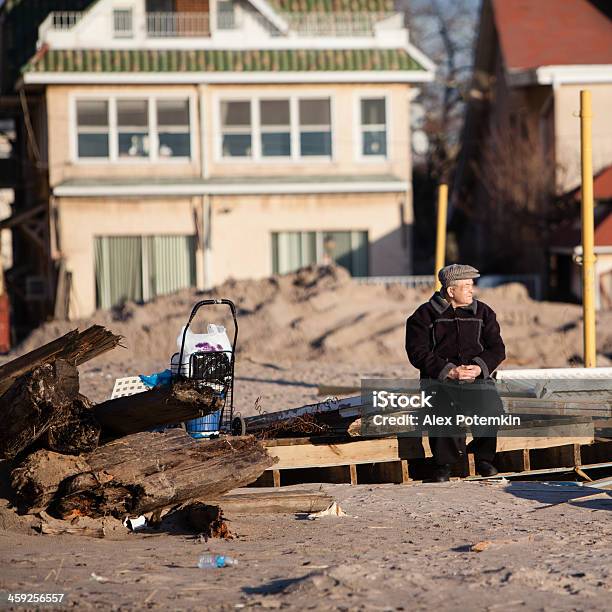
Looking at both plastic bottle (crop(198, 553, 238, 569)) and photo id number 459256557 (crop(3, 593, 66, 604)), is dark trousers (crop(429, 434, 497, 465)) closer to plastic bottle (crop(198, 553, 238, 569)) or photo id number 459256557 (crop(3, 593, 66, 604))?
plastic bottle (crop(198, 553, 238, 569))

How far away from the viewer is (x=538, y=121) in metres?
33.0

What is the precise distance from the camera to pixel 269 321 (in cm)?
2433

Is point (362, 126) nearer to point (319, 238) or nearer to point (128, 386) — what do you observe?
→ point (319, 238)

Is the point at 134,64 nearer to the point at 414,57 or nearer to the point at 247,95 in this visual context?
the point at 247,95

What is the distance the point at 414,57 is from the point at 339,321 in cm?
1035

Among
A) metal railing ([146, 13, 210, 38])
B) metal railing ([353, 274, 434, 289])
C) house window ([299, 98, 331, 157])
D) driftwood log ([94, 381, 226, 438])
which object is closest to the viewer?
driftwood log ([94, 381, 226, 438])

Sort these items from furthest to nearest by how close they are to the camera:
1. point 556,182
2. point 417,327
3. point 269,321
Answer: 1. point 556,182
2. point 269,321
3. point 417,327

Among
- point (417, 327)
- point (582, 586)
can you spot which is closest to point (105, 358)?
point (417, 327)

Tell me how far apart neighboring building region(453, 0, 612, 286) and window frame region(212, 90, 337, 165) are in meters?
4.65

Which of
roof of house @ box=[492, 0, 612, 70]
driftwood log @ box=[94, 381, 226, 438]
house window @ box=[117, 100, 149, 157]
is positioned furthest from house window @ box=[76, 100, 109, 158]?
driftwood log @ box=[94, 381, 226, 438]

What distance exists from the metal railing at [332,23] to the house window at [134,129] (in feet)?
15.1

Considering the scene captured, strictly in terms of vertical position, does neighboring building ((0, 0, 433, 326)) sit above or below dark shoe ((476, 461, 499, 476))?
above

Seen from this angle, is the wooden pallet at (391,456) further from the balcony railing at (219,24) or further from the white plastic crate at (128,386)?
the balcony railing at (219,24)

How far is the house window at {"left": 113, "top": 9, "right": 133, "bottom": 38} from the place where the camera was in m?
32.1
